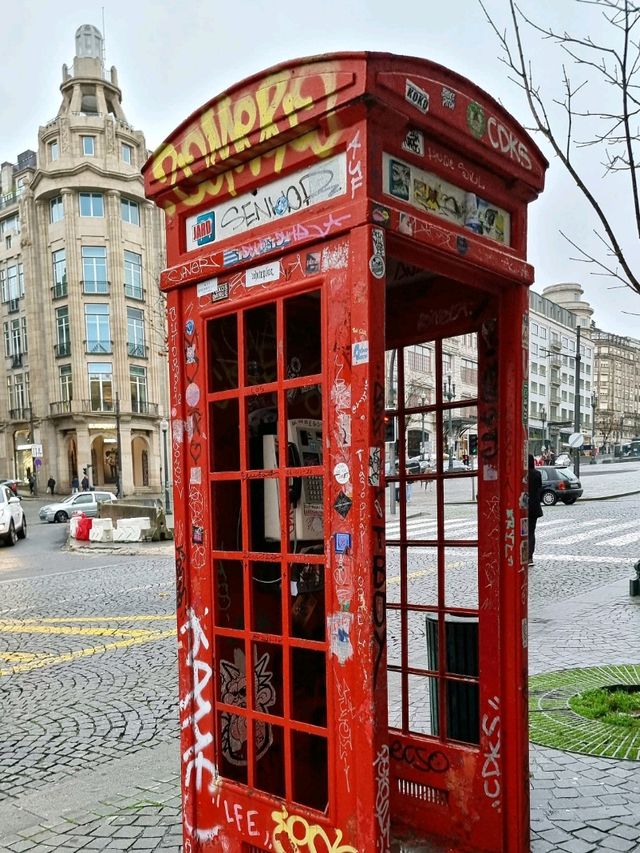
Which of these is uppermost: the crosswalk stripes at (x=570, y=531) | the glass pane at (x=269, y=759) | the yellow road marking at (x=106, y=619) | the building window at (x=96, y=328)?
the building window at (x=96, y=328)

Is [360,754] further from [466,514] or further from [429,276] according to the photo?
[466,514]

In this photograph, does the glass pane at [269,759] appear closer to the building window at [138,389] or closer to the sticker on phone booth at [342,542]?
the sticker on phone booth at [342,542]

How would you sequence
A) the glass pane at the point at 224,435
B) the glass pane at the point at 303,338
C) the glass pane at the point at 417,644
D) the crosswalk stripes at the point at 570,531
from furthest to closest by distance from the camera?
the crosswalk stripes at the point at 570,531, the glass pane at the point at 417,644, the glass pane at the point at 303,338, the glass pane at the point at 224,435

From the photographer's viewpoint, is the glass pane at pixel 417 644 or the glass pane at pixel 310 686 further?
the glass pane at pixel 417 644

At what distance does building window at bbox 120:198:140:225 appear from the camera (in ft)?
141

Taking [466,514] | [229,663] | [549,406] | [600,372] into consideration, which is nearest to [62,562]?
[466,514]

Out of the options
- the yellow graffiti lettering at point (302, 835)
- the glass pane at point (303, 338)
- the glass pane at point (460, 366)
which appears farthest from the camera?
the glass pane at point (460, 366)

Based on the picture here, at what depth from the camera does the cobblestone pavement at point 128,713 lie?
319cm

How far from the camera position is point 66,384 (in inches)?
1688

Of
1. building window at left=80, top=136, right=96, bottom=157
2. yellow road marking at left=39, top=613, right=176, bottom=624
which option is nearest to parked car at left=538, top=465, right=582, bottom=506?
yellow road marking at left=39, top=613, right=176, bottom=624

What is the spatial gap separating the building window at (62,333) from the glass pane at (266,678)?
141 ft

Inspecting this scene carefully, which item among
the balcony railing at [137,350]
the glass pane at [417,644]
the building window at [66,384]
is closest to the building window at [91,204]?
the balcony railing at [137,350]

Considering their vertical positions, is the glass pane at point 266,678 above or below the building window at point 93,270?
below

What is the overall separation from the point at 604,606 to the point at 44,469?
135ft
